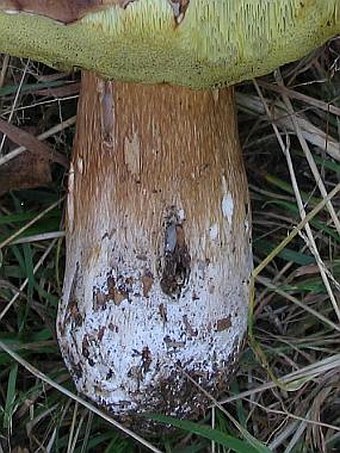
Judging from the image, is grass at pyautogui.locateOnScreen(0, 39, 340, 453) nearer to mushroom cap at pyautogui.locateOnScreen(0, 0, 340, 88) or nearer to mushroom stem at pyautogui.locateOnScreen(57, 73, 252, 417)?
mushroom stem at pyautogui.locateOnScreen(57, 73, 252, 417)

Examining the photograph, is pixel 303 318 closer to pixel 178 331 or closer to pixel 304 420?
pixel 304 420

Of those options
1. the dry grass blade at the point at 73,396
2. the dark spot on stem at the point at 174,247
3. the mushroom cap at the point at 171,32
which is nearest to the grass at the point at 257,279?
the dry grass blade at the point at 73,396

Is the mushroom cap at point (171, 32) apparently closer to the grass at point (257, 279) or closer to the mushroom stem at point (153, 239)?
the mushroom stem at point (153, 239)

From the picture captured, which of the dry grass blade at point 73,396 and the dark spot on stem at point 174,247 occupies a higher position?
the dark spot on stem at point 174,247

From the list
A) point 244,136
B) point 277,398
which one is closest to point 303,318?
point 277,398

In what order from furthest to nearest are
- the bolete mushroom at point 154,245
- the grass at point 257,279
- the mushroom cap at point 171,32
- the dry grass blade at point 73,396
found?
the grass at point 257,279 → the dry grass blade at point 73,396 → the bolete mushroom at point 154,245 → the mushroom cap at point 171,32

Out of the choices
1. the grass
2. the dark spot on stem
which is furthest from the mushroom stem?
the grass
